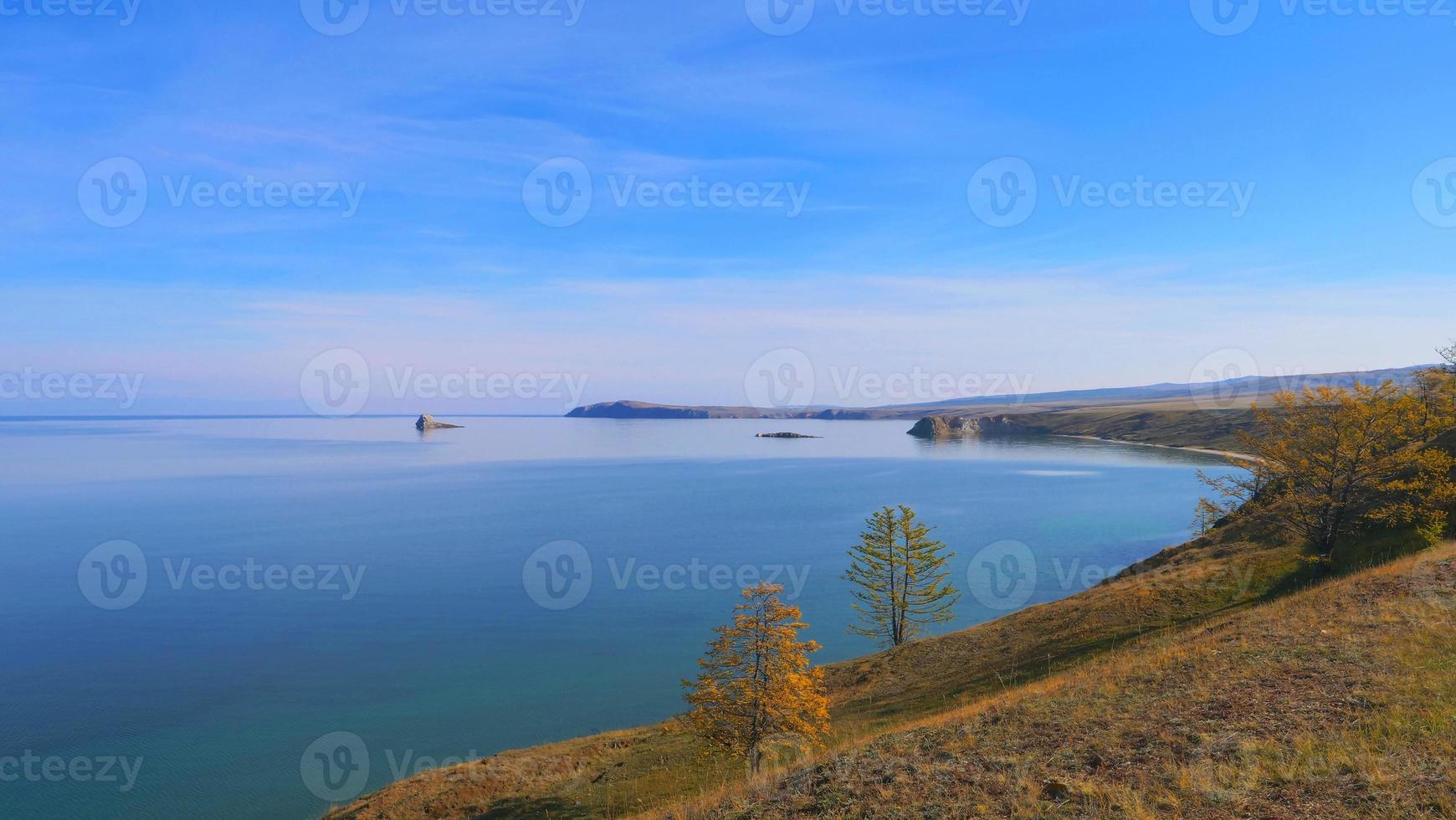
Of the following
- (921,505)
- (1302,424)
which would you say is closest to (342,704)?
(1302,424)

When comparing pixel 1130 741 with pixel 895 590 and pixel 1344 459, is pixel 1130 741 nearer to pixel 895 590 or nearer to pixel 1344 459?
pixel 1344 459

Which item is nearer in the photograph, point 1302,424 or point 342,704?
point 1302,424

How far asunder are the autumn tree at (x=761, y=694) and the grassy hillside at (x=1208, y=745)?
28.0ft

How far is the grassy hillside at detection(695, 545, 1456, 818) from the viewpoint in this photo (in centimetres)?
1025

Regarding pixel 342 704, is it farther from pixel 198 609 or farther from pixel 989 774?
pixel 989 774

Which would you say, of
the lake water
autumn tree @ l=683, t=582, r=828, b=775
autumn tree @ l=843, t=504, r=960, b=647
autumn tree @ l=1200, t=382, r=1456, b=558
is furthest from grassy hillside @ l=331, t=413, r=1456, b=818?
autumn tree @ l=843, t=504, r=960, b=647

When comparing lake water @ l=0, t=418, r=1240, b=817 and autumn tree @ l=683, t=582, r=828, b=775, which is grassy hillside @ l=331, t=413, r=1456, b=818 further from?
lake water @ l=0, t=418, r=1240, b=817

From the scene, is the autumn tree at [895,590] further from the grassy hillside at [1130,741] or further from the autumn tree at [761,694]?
the autumn tree at [761,694]

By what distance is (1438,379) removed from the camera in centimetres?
4497

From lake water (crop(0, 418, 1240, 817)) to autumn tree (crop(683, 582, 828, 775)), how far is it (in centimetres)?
1722

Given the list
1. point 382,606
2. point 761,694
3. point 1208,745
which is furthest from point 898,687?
point 382,606

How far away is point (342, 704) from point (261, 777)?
24.6 feet

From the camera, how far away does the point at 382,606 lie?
6003 centimetres

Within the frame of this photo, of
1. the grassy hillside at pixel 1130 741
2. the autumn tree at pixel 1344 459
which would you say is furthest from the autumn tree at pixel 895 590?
the autumn tree at pixel 1344 459
